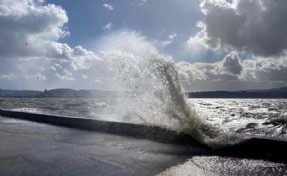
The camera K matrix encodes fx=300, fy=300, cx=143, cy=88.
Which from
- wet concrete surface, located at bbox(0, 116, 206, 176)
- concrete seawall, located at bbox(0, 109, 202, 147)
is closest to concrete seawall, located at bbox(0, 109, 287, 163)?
concrete seawall, located at bbox(0, 109, 202, 147)

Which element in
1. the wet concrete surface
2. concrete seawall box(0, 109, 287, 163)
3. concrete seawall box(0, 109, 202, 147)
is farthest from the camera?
concrete seawall box(0, 109, 202, 147)

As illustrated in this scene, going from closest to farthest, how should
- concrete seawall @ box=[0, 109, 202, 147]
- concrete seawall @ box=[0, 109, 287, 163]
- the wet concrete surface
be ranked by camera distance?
1. the wet concrete surface
2. concrete seawall @ box=[0, 109, 287, 163]
3. concrete seawall @ box=[0, 109, 202, 147]

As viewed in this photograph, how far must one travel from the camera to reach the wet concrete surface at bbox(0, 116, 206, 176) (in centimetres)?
519

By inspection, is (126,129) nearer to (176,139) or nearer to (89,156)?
(176,139)

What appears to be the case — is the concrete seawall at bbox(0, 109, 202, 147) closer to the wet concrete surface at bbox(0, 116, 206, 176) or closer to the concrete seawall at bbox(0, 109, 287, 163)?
the concrete seawall at bbox(0, 109, 287, 163)

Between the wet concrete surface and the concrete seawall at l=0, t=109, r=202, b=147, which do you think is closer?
the wet concrete surface

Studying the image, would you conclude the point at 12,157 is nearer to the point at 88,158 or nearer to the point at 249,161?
the point at 88,158

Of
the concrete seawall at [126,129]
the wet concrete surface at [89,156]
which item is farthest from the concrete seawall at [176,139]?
the wet concrete surface at [89,156]

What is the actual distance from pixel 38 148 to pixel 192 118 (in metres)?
5.18

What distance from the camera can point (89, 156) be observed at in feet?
21.1

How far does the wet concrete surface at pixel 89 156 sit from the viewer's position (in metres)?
5.19

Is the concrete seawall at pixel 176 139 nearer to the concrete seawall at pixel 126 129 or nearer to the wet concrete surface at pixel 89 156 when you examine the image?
the concrete seawall at pixel 126 129

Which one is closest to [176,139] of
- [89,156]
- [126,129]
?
[126,129]

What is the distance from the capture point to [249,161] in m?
5.86
